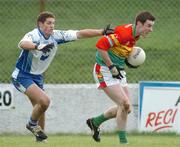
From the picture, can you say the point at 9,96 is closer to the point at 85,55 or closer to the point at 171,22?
the point at 85,55

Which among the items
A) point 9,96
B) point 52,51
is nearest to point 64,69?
point 9,96

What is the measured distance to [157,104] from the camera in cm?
1500

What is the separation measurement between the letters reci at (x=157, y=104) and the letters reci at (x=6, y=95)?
226cm

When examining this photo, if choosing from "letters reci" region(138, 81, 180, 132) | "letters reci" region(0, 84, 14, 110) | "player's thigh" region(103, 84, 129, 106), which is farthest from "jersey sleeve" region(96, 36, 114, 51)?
"letters reci" region(0, 84, 14, 110)

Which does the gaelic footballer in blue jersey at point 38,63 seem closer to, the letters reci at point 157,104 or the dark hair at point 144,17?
the dark hair at point 144,17

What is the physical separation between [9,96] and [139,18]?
379 centimetres

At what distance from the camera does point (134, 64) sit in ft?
40.3

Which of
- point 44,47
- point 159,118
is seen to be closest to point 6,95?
point 159,118

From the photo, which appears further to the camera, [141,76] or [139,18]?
[141,76]

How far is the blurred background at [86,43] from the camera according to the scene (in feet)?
54.2

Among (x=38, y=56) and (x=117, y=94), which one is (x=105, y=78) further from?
(x=38, y=56)

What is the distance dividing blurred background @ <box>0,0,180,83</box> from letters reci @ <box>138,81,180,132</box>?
1.48m

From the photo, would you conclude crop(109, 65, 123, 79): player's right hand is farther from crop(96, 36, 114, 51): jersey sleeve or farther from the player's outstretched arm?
the player's outstretched arm

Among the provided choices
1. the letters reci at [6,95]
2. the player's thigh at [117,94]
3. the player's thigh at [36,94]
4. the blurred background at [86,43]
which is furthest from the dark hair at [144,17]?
the blurred background at [86,43]
